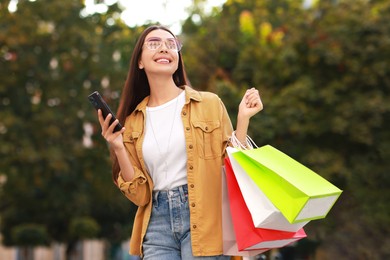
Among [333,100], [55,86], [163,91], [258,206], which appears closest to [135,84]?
[163,91]

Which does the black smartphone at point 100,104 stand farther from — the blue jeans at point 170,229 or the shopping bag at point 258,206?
the shopping bag at point 258,206

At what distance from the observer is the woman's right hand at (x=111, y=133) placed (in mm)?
3766

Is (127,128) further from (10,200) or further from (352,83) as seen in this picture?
(10,200)

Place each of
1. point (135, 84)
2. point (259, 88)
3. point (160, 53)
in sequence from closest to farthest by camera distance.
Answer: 1. point (160, 53)
2. point (135, 84)
3. point (259, 88)

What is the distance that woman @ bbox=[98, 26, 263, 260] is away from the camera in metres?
3.78

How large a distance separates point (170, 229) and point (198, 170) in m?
0.31

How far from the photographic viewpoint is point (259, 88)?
64.7 feet

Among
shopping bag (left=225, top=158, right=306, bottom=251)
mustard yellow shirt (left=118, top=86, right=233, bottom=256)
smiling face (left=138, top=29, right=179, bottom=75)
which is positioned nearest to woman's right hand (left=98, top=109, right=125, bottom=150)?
mustard yellow shirt (left=118, top=86, right=233, bottom=256)

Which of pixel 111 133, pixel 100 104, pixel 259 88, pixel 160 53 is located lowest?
pixel 111 133

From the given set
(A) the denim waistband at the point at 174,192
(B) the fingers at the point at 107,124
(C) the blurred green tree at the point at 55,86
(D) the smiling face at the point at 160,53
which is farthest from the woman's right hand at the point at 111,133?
(C) the blurred green tree at the point at 55,86

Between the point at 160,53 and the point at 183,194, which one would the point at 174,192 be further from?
the point at 160,53

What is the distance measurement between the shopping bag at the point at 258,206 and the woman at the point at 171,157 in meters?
0.18

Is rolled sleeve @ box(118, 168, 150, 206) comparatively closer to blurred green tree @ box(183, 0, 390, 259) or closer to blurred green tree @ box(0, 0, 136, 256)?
blurred green tree @ box(183, 0, 390, 259)

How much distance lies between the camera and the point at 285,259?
65.5 feet
